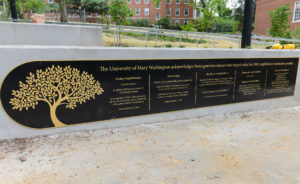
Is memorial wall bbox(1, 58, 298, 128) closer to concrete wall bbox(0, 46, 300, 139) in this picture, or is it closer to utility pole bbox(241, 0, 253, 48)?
concrete wall bbox(0, 46, 300, 139)

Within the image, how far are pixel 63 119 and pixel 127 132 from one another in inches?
48.4

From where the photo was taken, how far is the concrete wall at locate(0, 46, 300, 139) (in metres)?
3.84

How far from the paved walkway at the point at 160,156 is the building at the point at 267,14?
2644 centimetres

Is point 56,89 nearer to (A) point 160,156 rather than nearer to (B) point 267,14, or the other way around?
(A) point 160,156

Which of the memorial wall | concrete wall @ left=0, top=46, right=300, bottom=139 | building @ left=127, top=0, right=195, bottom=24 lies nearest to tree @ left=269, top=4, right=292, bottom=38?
concrete wall @ left=0, top=46, right=300, bottom=139

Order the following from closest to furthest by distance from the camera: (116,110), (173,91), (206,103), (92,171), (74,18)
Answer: (92,171) → (116,110) → (173,91) → (206,103) → (74,18)

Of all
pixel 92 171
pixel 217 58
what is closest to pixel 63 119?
pixel 92 171

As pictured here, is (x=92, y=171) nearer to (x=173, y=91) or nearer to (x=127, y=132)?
(x=127, y=132)

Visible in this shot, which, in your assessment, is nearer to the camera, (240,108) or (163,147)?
(163,147)

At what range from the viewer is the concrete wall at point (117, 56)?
151 inches

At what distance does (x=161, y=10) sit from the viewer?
55.9 meters

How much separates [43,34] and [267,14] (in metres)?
33.5

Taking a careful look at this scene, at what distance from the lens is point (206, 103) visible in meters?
5.50

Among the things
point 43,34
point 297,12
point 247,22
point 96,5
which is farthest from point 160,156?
point 96,5
